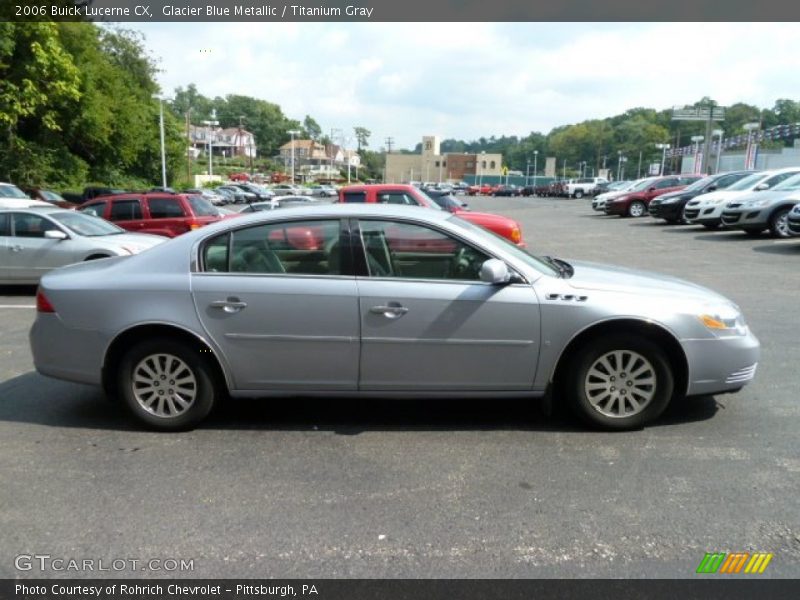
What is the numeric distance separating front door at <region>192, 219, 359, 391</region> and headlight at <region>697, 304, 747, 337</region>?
2.34m

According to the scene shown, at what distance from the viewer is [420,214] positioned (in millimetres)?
4551

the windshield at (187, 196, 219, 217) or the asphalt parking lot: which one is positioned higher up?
the windshield at (187, 196, 219, 217)

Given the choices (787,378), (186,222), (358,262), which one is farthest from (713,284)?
(186,222)

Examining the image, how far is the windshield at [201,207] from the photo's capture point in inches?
534

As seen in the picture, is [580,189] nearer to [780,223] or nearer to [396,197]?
[780,223]

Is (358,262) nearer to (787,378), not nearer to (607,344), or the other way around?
(607,344)

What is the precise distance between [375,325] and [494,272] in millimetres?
850

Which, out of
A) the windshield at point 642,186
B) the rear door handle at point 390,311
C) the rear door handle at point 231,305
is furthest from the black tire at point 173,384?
the windshield at point 642,186

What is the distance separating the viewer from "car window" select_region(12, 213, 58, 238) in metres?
10.0

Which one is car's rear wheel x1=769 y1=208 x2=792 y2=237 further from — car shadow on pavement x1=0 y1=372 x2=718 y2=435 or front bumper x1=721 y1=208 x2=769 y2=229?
car shadow on pavement x1=0 y1=372 x2=718 y2=435

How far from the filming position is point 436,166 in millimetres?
134875

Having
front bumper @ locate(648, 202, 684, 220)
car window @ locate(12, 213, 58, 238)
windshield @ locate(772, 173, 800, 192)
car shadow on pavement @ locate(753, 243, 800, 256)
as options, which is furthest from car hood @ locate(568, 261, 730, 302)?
front bumper @ locate(648, 202, 684, 220)

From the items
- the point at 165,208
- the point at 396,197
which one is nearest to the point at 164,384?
the point at 396,197
